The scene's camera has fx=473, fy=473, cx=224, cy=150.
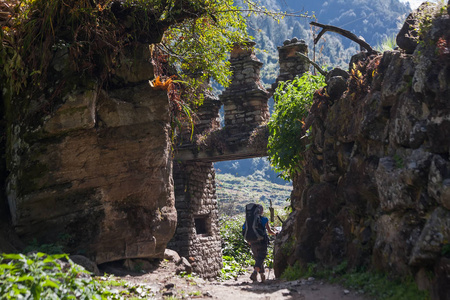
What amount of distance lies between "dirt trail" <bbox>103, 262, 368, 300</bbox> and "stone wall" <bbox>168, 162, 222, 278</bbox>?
5.83m

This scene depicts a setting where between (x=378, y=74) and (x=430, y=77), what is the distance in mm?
1433

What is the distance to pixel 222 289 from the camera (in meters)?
5.75

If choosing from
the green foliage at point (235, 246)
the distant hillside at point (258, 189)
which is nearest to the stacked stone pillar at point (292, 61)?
the green foliage at point (235, 246)

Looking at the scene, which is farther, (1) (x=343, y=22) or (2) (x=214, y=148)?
(1) (x=343, y=22)

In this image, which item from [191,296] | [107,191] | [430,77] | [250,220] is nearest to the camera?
[430,77]

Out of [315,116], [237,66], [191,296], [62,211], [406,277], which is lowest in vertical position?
[191,296]

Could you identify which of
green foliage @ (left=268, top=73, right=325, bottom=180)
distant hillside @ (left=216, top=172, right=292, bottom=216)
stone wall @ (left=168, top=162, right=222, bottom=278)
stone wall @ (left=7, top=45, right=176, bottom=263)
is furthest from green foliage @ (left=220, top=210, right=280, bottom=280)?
distant hillside @ (left=216, top=172, right=292, bottom=216)

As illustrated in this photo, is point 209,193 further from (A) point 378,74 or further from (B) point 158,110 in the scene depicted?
(A) point 378,74

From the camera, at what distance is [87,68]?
5742mm

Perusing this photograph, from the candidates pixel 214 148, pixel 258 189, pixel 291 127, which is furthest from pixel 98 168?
pixel 258 189

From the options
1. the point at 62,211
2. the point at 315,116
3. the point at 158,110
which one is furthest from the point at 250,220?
the point at 62,211

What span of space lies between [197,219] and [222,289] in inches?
315

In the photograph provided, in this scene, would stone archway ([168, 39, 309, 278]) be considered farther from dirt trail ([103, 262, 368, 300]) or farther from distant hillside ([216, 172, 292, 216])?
distant hillside ([216, 172, 292, 216])

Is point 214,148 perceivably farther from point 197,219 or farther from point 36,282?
point 36,282
